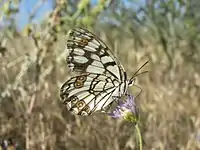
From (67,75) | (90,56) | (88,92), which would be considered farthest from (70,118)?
(90,56)

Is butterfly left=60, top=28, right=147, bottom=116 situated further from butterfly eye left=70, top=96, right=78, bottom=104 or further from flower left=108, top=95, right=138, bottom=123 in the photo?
flower left=108, top=95, right=138, bottom=123

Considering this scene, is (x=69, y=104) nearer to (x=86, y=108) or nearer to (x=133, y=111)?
(x=86, y=108)

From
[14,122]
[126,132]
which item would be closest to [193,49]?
[126,132]

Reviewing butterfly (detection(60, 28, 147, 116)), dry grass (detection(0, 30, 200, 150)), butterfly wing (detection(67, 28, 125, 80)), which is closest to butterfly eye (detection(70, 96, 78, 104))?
butterfly (detection(60, 28, 147, 116))

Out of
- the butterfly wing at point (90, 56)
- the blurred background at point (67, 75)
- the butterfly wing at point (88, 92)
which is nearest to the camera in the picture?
the butterfly wing at point (90, 56)

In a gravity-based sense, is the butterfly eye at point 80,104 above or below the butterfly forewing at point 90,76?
below

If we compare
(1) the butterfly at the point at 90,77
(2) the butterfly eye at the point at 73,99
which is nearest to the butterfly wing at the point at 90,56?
(1) the butterfly at the point at 90,77

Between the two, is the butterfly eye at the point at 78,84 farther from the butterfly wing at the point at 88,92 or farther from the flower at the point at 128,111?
the flower at the point at 128,111

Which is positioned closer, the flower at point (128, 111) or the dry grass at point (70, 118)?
the flower at point (128, 111)

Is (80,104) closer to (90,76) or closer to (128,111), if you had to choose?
(90,76)
